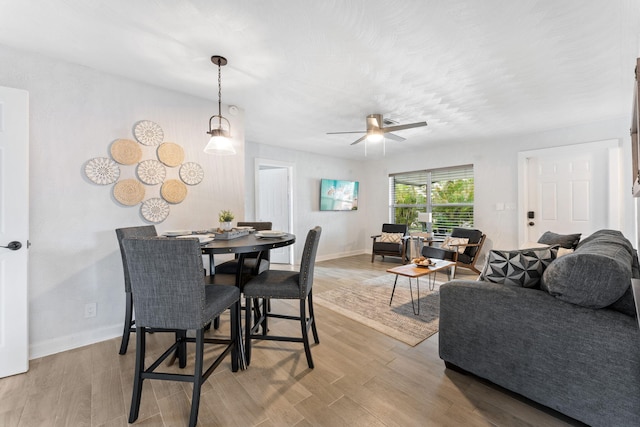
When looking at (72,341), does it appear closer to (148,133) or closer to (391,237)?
(148,133)

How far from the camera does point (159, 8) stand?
5.36 ft

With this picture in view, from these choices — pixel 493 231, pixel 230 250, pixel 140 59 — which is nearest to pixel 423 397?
pixel 230 250

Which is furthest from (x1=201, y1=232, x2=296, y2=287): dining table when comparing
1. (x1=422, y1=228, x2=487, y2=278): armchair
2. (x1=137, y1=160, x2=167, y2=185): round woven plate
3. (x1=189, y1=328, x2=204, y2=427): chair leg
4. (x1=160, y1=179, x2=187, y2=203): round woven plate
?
(x1=422, y1=228, x2=487, y2=278): armchair

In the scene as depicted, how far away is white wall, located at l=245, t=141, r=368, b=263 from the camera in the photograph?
16.6 feet

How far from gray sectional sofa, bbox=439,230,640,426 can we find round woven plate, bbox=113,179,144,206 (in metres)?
2.85

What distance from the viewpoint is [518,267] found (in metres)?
1.70

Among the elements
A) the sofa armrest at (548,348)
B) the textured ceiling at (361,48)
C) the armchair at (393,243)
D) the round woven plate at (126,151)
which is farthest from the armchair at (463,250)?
the round woven plate at (126,151)

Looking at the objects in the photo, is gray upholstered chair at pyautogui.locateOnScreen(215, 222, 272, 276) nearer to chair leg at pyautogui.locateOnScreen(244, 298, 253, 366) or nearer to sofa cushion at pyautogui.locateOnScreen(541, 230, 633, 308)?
chair leg at pyautogui.locateOnScreen(244, 298, 253, 366)

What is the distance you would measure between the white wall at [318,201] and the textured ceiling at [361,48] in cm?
191

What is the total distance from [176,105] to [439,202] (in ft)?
16.5

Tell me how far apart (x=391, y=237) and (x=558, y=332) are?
14.1 ft

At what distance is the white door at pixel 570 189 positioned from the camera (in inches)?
145

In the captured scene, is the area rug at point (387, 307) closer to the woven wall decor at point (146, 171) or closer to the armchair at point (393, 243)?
the armchair at point (393, 243)

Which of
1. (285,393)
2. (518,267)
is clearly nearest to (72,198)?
(285,393)
